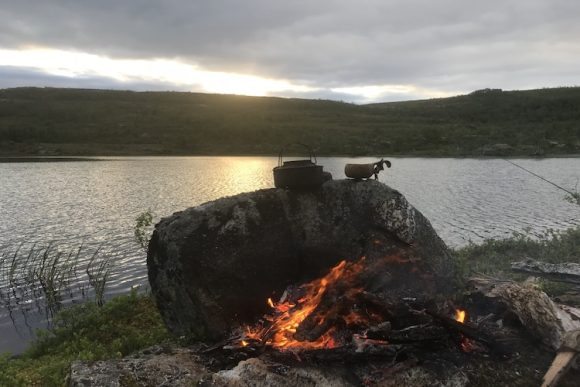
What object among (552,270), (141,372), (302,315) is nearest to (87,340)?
(141,372)

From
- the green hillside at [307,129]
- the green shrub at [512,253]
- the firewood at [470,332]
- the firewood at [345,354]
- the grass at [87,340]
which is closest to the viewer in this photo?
the firewood at [345,354]

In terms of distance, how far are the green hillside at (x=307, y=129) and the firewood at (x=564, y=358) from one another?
3261 inches

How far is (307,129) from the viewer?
365 ft

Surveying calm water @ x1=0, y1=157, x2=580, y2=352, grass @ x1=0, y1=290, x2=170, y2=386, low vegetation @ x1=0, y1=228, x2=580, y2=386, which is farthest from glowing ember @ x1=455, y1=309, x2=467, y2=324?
calm water @ x1=0, y1=157, x2=580, y2=352

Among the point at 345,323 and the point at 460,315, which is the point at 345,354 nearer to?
the point at 345,323

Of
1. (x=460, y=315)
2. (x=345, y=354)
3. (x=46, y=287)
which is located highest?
(x=460, y=315)

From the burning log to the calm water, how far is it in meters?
8.55

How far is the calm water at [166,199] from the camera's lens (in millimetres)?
24828

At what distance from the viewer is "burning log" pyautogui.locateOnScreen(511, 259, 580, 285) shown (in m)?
13.1

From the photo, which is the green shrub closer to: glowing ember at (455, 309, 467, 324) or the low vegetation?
the low vegetation

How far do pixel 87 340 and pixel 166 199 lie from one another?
28198 millimetres

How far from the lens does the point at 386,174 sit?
196 ft

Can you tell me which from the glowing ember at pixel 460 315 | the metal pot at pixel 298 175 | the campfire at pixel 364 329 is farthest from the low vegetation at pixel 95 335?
the metal pot at pixel 298 175

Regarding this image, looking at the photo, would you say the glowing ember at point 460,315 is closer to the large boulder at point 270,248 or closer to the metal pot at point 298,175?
the large boulder at point 270,248
